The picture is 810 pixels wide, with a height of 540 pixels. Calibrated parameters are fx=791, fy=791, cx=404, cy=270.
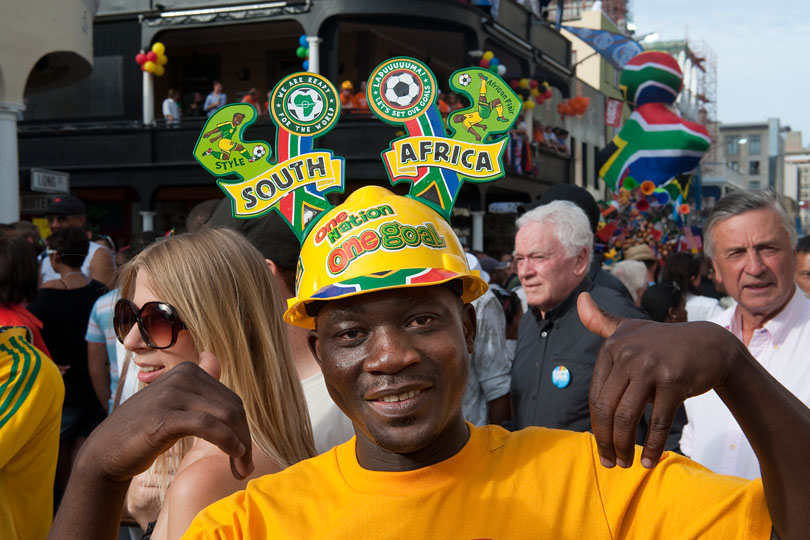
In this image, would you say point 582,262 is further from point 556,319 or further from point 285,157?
point 285,157

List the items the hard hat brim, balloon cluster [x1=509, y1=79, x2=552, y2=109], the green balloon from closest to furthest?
1. the hard hat brim
2. the green balloon
3. balloon cluster [x1=509, y1=79, x2=552, y2=109]

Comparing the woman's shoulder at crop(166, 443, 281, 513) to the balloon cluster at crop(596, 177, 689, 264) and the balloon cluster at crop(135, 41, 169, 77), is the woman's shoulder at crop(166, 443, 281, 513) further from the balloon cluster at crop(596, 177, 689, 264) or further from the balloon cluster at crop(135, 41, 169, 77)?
the balloon cluster at crop(135, 41, 169, 77)

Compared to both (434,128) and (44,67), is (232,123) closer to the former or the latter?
(434,128)

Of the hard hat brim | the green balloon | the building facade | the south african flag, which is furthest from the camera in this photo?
the building facade

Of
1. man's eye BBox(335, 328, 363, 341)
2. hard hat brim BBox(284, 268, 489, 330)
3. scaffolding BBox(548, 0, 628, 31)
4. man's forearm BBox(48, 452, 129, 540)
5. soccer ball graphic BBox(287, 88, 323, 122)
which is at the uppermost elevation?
scaffolding BBox(548, 0, 628, 31)

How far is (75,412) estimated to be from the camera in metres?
5.46

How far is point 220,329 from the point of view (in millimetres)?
2316

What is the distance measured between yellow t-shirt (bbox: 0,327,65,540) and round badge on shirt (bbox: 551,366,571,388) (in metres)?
Answer: 2.11

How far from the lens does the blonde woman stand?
7.52 feet

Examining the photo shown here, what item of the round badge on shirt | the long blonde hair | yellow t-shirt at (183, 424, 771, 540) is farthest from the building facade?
yellow t-shirt at (183, 424, 771, 540)

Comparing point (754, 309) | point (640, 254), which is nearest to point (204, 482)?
point (754, 309)

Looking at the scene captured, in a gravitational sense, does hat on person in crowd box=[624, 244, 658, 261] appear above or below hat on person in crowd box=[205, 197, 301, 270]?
below

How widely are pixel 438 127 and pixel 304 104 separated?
58cm

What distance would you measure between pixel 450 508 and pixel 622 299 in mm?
2335
